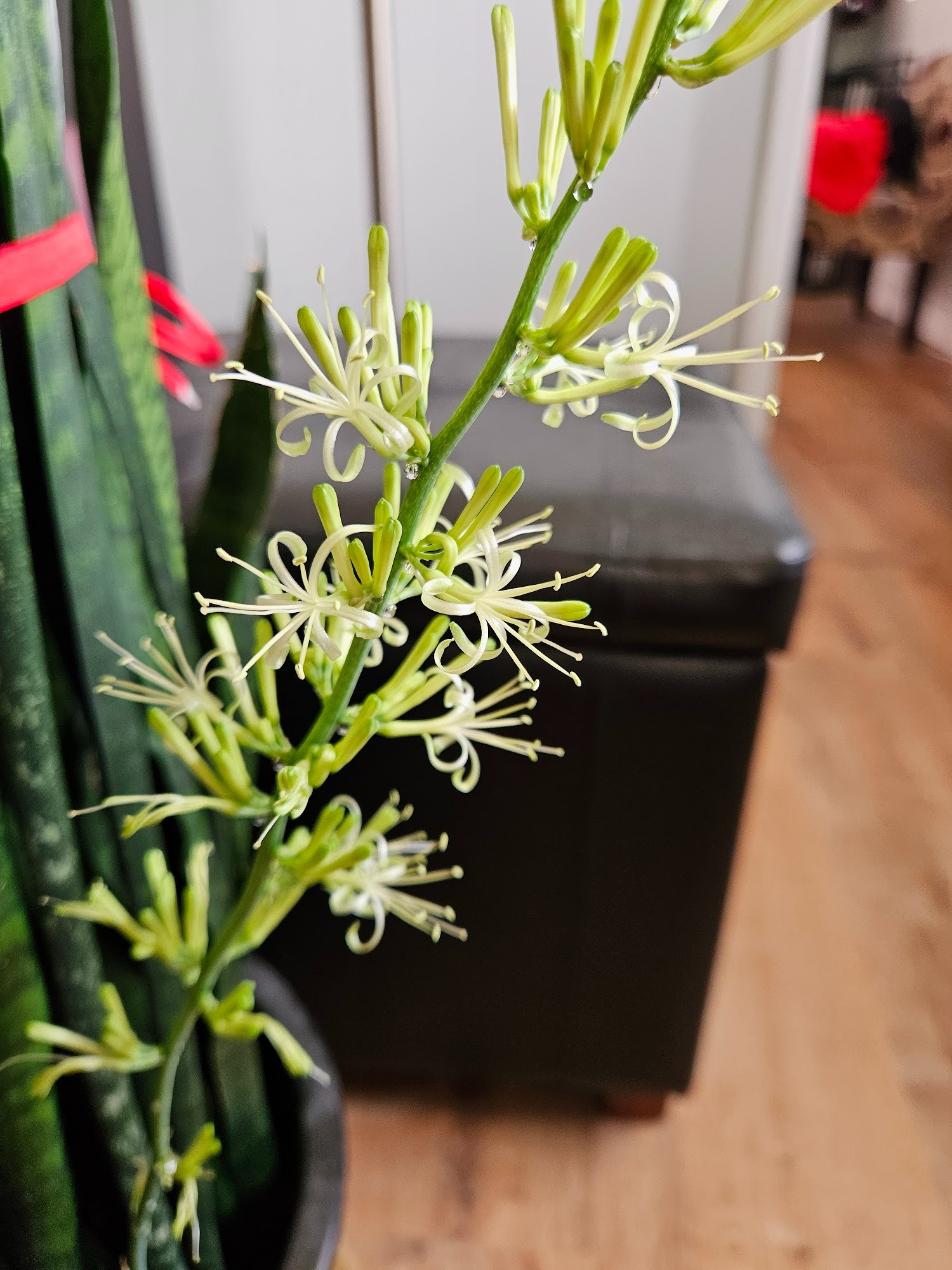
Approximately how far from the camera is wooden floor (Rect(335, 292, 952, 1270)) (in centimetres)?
86

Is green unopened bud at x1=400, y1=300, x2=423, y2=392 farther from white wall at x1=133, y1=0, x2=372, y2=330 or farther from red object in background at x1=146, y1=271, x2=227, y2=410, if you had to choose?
white wall at x1=133, y1=0, x2=372, y2=330

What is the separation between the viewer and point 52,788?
43 cm

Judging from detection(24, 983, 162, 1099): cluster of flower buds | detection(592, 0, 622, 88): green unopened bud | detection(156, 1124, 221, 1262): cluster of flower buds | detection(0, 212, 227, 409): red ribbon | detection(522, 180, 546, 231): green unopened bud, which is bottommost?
detection(156, 1124, 221, 1262): cluster of flower buds

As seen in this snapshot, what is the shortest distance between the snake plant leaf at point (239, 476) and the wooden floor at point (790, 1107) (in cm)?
36

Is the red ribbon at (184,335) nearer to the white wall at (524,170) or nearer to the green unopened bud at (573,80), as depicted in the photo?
the green unopened bud at (573,80)

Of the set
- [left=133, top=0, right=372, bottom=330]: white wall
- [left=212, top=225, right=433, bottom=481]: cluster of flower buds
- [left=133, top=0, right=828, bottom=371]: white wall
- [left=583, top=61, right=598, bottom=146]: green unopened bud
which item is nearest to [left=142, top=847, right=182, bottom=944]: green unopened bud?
[left=212, top=225, right=433, bottom=481]: cluster of flower buds

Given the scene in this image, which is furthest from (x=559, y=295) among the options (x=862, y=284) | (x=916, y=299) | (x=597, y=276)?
(x=862, y=284)

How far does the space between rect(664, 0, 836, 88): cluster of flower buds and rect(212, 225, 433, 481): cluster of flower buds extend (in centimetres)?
9

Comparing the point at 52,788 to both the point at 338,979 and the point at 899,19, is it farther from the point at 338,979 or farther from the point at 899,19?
the point at 899,19

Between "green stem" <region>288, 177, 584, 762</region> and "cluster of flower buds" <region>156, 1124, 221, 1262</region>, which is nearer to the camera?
"green stem" <region>288, 177, 584, 762</region>

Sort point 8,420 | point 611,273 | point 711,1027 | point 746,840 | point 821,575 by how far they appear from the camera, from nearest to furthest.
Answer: point 611,273 → point 8,420 → point 711,1027 → point 746,840 → point 821,575

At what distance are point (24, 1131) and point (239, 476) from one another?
329mm

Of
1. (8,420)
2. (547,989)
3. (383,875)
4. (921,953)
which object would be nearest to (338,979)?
(547,989)

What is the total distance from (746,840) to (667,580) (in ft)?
2.64
